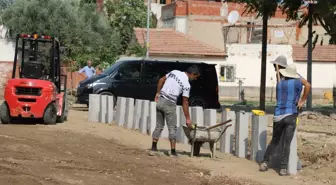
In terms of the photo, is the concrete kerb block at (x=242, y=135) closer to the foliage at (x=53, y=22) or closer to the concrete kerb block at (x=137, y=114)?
the concrete kerb block at (x=137, y=114)

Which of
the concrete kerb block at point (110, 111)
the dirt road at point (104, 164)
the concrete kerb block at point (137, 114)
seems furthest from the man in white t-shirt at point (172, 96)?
the concrete kerb block at point (110, 111)

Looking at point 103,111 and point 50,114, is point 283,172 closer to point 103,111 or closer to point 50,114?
point 50,114

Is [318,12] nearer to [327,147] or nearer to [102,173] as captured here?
[327,147]

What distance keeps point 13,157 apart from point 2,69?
114ft

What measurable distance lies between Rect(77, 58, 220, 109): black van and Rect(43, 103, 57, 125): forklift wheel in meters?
6.30

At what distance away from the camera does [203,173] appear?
1196 cm

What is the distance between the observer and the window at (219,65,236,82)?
50581 mm

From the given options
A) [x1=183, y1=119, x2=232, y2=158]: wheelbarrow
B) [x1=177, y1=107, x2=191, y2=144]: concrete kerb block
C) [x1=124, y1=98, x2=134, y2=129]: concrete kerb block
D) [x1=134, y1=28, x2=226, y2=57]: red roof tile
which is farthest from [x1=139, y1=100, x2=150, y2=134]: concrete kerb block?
[x1=134, y1=28, x2=226, y2=57]: red roof tile

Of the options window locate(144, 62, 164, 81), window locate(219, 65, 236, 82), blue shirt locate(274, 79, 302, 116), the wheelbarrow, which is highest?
blue shirt locate(274, 79, 302, 116)

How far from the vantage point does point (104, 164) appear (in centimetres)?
1180

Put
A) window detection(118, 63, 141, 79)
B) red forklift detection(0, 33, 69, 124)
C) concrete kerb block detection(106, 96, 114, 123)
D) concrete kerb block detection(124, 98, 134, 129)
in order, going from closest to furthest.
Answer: red forklift detection(0, 33, 69, 124), concrete kerb block detection(124, 98, 134, 129), concrete kerb block detection(106, 96, 114, 123), window detection(118, 63, 141, 79)

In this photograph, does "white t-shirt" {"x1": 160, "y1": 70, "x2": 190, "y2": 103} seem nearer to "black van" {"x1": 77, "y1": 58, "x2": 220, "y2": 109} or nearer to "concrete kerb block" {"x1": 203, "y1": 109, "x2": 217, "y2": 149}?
"concrete kerb block" {"x1": 203, "y1": 109, "x2": 217, "y2": 149}

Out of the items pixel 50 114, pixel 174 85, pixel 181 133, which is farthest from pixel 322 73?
pixel 174 85

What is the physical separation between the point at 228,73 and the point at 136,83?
1028 inches
